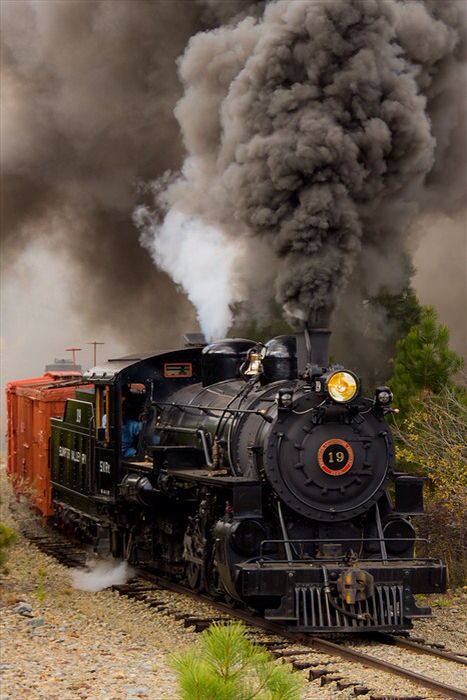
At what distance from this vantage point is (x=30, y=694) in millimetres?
6688

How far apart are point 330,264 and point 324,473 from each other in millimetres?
3177

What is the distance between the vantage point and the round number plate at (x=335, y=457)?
9.09 meters

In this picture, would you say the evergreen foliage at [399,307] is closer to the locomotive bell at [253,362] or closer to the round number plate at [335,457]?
the locomotive bell at [253,362]

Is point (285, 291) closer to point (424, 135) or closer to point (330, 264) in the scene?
point (330, 264)

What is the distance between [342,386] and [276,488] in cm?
109

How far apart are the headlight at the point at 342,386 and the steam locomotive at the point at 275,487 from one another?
1 centimetres

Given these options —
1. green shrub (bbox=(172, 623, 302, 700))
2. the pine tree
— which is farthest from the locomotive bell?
the pine tree

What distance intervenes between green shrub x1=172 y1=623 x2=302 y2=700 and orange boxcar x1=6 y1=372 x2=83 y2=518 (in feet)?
36.0

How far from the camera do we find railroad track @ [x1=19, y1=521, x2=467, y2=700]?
Answer: 7062 millimetres

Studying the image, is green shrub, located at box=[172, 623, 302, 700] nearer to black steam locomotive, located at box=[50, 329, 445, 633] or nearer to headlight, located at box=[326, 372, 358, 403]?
black steam locomotive, located at box=[50, 329, 445, 633]

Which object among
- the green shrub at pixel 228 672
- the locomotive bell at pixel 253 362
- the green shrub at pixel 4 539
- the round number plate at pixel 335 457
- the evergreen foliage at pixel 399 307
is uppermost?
the evergreen foliage at pixel 399 307

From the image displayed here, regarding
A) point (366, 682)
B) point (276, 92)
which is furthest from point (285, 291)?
point (366, 682)

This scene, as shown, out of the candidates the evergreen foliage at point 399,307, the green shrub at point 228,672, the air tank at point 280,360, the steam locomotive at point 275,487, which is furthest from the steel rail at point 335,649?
the evergreen foliage at point 399,307

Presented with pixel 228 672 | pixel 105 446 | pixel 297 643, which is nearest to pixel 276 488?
pixel 297 643
